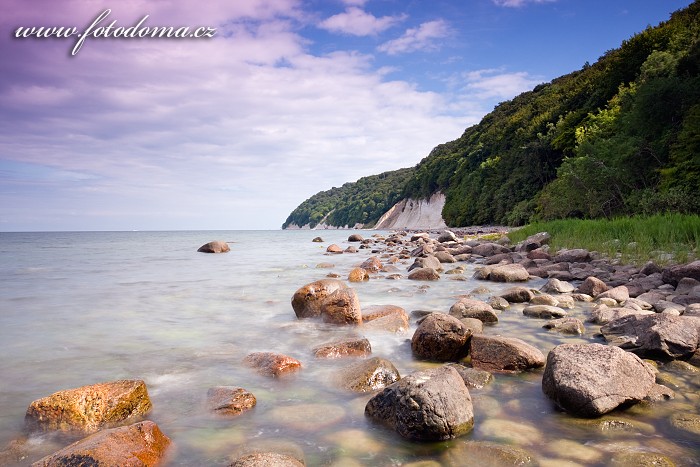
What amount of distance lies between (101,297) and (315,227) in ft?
498

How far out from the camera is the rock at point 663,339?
4684 millimetres

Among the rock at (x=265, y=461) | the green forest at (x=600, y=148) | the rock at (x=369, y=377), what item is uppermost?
the green forest at (x=600, y=148)

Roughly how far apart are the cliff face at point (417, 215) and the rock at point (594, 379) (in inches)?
2583

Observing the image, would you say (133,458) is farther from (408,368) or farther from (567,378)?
(567,378)

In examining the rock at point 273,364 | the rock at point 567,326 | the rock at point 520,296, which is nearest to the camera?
the rock at point 273,364

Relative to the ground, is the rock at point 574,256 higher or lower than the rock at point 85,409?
lower

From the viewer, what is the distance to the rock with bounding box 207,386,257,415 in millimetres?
3947

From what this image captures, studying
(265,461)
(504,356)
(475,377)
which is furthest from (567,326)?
(265,461)

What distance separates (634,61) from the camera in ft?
123

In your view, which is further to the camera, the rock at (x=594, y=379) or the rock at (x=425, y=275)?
the rock at (x=425, y=275)

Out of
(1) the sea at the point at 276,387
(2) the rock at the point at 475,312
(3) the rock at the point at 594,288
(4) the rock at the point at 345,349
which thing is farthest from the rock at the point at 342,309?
(3) the rock at the point at 594,288

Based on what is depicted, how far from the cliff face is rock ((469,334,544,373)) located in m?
64.8

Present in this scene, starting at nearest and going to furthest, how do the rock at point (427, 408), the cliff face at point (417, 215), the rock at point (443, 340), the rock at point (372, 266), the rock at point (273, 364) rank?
the rock at point (427, 408) < the rock at point (273, 364) < the rock at point (443, 340) < the rock at point (372, 266) < the cliff face at point (417, 215)

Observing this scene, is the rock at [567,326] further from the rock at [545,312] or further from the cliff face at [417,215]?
the cliff face at [417,215]
